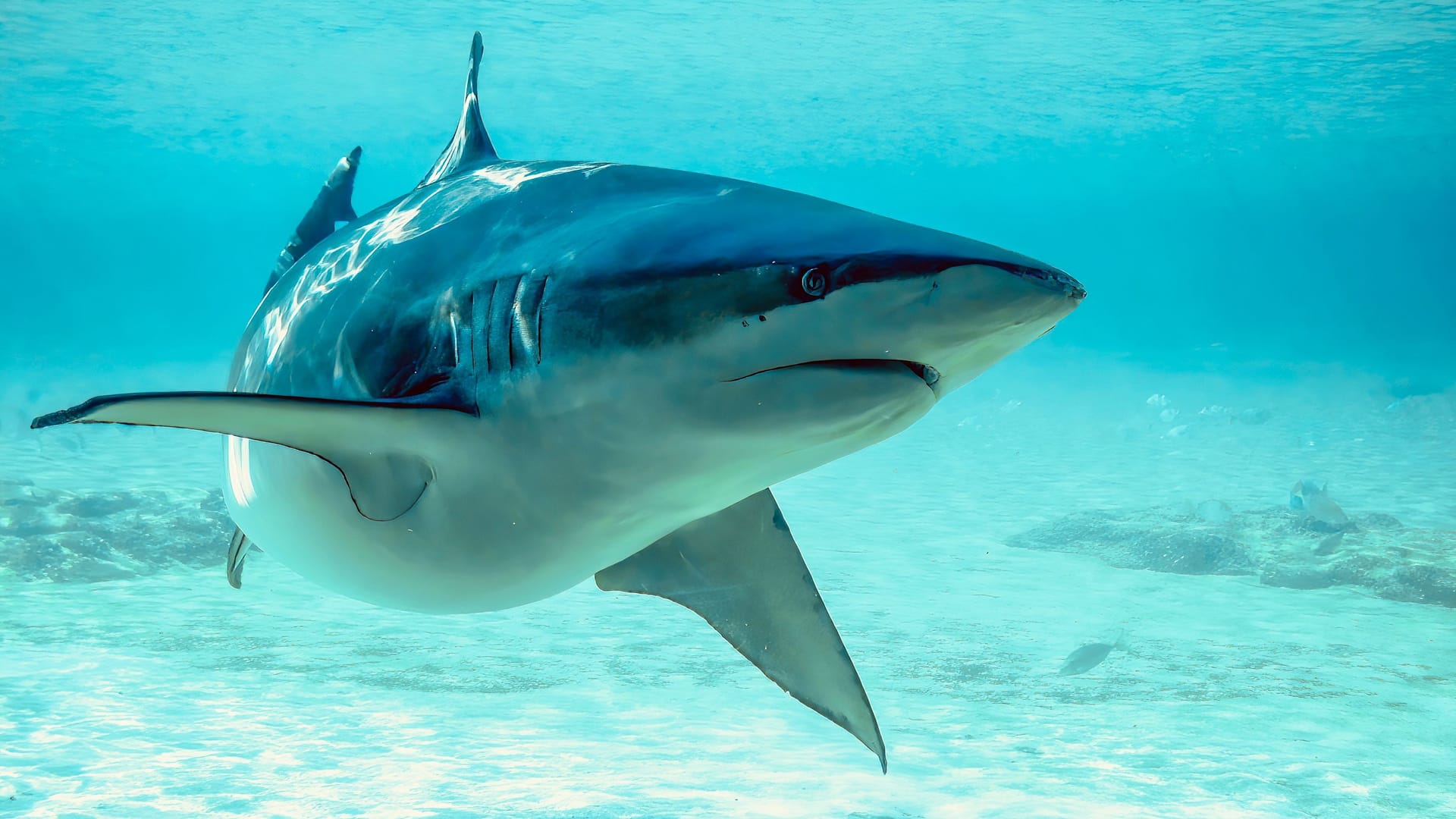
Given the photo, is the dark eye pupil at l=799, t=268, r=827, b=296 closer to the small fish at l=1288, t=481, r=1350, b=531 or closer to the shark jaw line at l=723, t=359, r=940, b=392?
the shark jaw line at l=723, t=359, r=940, b=392

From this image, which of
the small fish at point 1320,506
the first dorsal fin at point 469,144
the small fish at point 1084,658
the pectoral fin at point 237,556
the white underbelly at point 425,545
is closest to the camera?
the white underbelly at point 425,545

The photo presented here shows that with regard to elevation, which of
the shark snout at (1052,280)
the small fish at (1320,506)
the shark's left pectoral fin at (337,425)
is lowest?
the small fish at (1320,506)

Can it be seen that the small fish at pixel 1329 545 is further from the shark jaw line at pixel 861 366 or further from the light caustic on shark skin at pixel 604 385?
the shark jaw line at pixel 861 366

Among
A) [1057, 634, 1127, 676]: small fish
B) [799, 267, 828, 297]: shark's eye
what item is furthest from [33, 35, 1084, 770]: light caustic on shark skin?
[1057, 634, 1127, 676]: small fish

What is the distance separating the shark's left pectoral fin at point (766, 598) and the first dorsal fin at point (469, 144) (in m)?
1.38

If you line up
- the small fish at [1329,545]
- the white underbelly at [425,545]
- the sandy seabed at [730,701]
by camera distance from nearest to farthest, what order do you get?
the white underbelly at [425,545] → the sandy seabed at [730,701] → the small fish at [1329,545]

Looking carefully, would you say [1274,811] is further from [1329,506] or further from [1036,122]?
[1036,122]

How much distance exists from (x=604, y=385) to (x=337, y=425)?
0.50 m

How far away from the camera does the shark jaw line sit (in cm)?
145

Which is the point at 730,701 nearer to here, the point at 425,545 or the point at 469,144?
the point at 469,144

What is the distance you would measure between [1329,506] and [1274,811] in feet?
34.3

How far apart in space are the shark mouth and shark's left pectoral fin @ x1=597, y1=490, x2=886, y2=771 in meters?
1.04

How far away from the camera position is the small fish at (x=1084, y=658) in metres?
7.70

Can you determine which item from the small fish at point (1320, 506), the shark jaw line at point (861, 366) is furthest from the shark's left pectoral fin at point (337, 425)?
the small fish at point (1320, 506)
